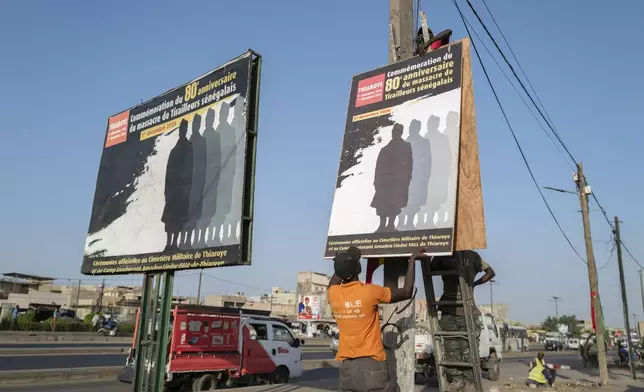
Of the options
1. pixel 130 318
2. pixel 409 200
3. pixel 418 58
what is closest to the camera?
pixel 409 200

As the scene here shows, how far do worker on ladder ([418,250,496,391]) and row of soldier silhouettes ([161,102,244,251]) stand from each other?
277 centimetres

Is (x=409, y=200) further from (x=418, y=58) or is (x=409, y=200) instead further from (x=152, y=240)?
(x=152, y=240)

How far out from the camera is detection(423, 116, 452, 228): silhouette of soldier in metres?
5.55

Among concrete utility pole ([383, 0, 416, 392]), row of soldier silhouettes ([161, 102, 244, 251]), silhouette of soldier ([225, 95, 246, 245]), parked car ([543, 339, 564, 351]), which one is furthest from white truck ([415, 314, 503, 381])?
parked car ([543, 339, 564, 351])

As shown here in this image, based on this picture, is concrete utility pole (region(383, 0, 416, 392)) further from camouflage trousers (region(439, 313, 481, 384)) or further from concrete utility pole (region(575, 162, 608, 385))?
concrete utility pole (region(575, 162, 608, 385))

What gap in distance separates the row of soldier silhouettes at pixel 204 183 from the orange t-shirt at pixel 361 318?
8.29 ft

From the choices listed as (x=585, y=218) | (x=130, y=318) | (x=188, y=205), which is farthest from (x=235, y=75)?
(x=130, y=318)

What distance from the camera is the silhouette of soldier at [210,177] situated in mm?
6590

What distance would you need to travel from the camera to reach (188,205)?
277 inches

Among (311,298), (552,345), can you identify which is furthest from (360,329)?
(311,298)

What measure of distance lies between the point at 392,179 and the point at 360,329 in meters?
2.60

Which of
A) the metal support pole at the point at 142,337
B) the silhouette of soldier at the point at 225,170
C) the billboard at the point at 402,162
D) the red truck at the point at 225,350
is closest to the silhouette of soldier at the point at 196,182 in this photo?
the silhouette of soldier at the point at 225,170

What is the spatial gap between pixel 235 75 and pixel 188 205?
1909 millimetres

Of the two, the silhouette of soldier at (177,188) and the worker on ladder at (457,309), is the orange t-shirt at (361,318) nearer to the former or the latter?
the worker on ladder at (457,309)
